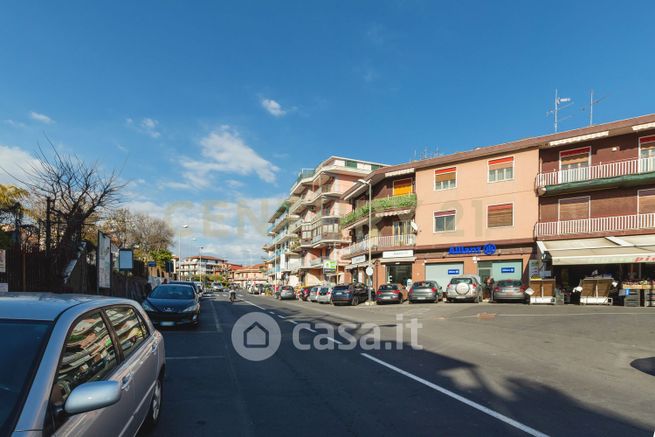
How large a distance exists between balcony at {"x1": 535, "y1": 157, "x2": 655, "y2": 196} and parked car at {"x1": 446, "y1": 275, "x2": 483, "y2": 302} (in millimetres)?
7983

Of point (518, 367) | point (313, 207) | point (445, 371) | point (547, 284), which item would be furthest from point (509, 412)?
point (313, 207)

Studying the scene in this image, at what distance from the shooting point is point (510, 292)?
2361 centimetres

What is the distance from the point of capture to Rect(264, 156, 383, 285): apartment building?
5119cm

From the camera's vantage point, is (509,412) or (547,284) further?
(547,284)

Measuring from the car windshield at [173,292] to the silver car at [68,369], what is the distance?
10.8 m

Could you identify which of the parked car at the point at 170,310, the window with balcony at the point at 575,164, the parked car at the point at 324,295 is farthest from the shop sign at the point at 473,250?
the parked car at the point at 170,310

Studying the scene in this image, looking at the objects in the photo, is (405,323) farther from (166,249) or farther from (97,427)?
(166,249)

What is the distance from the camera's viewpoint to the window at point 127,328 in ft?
12.0

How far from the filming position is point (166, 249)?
55.5 m

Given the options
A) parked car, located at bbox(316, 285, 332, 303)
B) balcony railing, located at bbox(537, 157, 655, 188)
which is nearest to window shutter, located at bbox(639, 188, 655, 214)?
balcony railing, located at bbox(537, 157, 655, 188)

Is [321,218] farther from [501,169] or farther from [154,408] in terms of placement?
[154,408]

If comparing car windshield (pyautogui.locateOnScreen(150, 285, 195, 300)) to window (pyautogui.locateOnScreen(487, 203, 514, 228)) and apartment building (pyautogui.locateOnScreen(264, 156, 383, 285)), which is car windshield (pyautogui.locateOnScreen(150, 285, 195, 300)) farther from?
apartment building (pyautogui.locateOnScreen(264, 156, 383, 285))

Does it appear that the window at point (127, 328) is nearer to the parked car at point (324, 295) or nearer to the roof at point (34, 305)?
the roof at point (34, 305)

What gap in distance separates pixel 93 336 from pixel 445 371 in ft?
19.4
